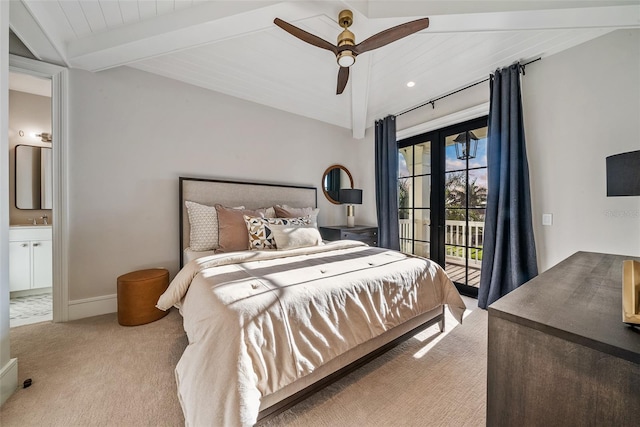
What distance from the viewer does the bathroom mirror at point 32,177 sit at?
3.13 m

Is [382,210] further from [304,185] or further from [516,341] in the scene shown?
[516,341]

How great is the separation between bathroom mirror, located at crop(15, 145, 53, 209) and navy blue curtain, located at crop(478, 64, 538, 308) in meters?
5.74

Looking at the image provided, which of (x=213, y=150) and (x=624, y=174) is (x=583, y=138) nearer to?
(x=624, y=174)

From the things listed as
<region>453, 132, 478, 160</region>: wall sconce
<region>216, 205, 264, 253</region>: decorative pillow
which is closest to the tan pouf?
<region>216, 205, 264, 253</region>: decorative pillow

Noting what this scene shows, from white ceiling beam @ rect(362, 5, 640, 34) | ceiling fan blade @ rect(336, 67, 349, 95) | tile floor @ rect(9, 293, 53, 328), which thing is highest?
white ceiling beam @ rect(362, 5, 640, 34)

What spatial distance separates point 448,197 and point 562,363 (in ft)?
9.48

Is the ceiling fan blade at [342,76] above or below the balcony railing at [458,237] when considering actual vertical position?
above

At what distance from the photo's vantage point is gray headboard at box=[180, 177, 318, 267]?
9.31ft

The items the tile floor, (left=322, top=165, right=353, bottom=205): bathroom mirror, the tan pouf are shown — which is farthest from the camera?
(left=322, top=165, right=353, bottom=205): bathroom mirror

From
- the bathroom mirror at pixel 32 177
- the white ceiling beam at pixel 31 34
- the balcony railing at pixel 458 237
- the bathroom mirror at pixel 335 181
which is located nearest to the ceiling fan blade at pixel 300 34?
the white ceiling beam at pixel 31 34

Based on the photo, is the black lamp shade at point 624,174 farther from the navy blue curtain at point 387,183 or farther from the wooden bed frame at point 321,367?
the navy blue curtain at point 387,183

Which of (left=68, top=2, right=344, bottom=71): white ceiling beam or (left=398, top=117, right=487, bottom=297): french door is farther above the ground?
(left=68, top=2, right=344, bottom=71): white ceiling beam

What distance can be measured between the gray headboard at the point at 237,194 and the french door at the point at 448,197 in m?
1.61

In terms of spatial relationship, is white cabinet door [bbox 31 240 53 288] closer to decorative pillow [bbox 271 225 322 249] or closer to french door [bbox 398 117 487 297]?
decorative pillow [bbox 271 225 322 249]
